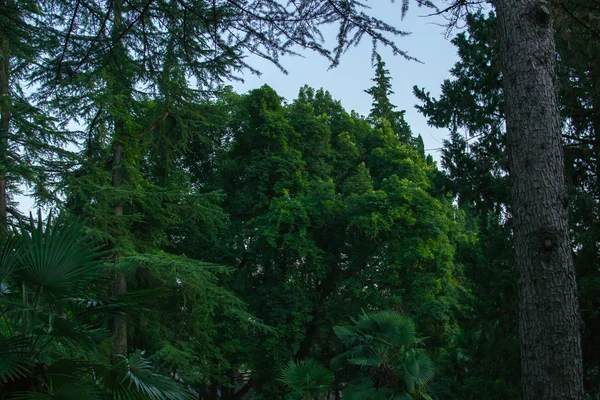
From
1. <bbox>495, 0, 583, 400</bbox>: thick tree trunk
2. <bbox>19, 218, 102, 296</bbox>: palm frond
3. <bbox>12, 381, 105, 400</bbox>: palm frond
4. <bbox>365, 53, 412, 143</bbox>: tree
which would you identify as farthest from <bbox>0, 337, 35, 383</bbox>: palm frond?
<bbox>365, 53, 412, 143</bbox>: tree

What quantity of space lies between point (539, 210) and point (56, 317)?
11.8 feet

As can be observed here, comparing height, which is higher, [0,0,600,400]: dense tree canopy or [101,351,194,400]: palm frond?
[0,0,600,400]: dense tree canopy

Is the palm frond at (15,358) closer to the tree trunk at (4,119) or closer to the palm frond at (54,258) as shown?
the palm frond at (54,258)

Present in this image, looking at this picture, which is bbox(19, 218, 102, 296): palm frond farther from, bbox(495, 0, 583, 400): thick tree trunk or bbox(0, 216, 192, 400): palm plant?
bbox(495, 0, 583, 400): thick tree trunk

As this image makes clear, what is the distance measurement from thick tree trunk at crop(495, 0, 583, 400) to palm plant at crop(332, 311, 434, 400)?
326 inches

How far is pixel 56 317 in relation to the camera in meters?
4.36

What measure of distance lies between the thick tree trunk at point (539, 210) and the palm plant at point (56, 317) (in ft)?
8.83

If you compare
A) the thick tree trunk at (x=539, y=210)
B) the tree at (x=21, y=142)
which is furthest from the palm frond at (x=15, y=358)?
the tree at (x=21, y=142)

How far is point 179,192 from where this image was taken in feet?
60.5

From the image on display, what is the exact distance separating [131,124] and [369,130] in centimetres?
1019

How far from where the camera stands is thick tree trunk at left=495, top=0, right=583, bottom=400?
162 inches

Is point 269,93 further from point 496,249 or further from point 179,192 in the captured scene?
point 496,249

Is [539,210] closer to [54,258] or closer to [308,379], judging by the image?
[54,258]

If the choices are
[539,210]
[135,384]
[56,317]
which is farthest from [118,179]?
[539,210]
